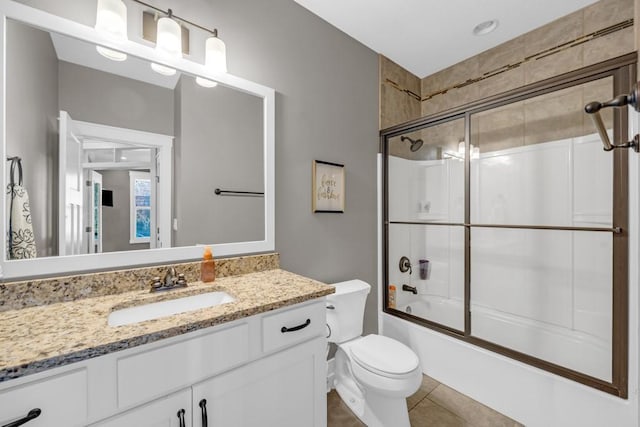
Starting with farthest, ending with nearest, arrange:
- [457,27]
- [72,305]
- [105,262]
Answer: [457,27] < [105,262] < [72,305]

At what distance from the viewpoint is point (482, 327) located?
81.3 inches

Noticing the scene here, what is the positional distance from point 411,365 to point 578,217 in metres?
1.62

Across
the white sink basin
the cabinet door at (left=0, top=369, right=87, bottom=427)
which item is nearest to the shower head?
the white sink basin

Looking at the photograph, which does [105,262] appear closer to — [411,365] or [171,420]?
[171,420]

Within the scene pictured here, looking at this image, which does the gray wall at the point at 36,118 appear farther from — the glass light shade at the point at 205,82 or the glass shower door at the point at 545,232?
the glass shower door at the point at 545,232

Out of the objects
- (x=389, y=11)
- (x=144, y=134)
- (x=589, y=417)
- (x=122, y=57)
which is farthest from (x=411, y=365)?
(x=389, y=11)

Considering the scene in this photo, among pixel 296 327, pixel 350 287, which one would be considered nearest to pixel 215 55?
pixel 296 327

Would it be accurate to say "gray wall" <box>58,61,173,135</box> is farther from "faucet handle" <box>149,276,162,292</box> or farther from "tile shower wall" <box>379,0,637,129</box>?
"tile shower wall" <box>379,0,637,129</box>

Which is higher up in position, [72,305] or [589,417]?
[72,305]

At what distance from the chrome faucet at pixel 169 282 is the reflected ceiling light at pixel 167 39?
952 mm

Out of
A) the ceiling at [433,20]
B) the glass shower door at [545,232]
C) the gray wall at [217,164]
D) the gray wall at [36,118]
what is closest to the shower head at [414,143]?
the glass shower door at [545,232]

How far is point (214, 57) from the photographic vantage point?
1356 mm

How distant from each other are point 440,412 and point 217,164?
2.00 m

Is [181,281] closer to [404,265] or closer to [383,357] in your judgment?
[383,357]
